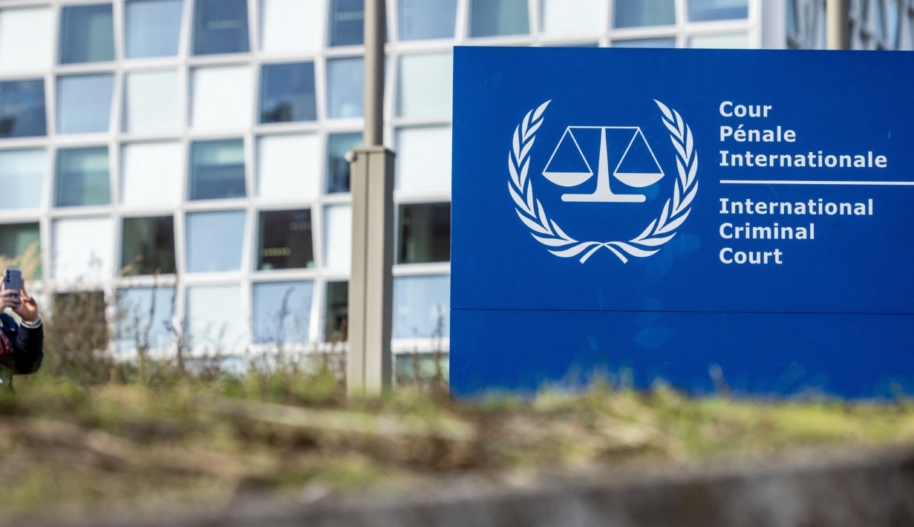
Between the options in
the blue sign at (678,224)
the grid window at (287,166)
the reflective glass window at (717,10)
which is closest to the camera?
the blue sign at (678,224)

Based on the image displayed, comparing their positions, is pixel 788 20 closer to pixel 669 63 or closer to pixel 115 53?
pixel 115 53

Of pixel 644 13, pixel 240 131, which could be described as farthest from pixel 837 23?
pixel 240 131

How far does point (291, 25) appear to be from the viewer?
18.2m

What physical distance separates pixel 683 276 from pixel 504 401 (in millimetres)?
3502

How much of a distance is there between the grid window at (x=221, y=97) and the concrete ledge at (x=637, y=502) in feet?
54.2

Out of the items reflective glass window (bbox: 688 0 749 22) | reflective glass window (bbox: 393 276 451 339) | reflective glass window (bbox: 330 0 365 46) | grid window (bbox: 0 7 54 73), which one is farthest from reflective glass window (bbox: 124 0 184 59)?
reflective glass window (bbox: 688 0 749 22)

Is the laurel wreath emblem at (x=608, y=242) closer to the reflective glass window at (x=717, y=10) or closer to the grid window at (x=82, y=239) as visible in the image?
the reflective glass window at (x=717, y=10)

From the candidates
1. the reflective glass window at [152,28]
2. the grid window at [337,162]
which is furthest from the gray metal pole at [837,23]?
the reflective glass window at [152,28]

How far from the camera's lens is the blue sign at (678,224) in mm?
6465

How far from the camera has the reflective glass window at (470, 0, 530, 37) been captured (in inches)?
692

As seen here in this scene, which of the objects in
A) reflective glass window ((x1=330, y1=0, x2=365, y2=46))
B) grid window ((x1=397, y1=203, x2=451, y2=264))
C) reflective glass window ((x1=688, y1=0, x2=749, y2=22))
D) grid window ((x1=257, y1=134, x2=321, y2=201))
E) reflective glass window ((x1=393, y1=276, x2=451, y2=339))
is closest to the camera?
reflective glass window ((x1=688, y1=0, x2=749, y2=22))

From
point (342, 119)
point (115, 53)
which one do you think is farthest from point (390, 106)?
point (115, 53)

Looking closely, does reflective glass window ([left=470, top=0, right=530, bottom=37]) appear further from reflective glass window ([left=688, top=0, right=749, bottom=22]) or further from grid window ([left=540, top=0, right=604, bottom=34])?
reflective glass window ([left=688, top=0, right=749, bottom=22])

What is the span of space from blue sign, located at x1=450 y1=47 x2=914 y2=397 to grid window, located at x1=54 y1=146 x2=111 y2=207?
13.1 meters
